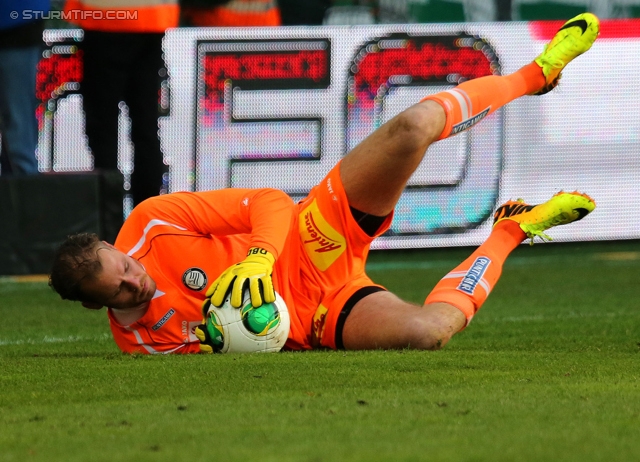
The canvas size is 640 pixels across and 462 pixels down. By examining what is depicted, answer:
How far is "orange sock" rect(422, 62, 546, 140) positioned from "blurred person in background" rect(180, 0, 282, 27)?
417 cm

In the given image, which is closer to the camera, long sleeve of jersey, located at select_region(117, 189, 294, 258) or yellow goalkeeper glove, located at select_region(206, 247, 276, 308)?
yellow goalkeeper glove, located at select_region(206, 247, 276, 308)

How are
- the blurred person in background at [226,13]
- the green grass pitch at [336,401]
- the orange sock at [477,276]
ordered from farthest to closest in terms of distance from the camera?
the blurred person in background at [226,13] → the orange sock at [477,276] → the green grass pitch at [336,401]

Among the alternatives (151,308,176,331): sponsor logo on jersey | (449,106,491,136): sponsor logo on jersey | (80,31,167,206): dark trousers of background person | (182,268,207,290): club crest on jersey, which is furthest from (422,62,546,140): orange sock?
(80,31,167,206): dark trousers of background person

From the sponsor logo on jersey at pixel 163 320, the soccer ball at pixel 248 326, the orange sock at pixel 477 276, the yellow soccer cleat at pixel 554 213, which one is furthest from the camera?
the yellow soccer cleat at pixel 554 213

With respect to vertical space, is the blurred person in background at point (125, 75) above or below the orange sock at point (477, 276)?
above

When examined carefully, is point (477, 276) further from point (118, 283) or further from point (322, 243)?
point (118, 283)

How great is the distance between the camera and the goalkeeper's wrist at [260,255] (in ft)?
12.6

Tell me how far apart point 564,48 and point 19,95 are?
3.54m

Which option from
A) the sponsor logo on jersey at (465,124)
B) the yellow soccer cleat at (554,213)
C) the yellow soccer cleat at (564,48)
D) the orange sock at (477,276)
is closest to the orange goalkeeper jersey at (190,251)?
the orange sock at (477,276)

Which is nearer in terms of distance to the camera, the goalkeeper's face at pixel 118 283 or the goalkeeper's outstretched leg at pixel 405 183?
the goalkeeper's face at pixel 118 283

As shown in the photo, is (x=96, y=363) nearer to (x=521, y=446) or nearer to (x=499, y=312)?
(x=521, y=446)

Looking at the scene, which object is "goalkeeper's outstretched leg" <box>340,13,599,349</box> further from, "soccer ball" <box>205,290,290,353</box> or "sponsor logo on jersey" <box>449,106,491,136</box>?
"soccer ball" <box>205,290,290,353</box>

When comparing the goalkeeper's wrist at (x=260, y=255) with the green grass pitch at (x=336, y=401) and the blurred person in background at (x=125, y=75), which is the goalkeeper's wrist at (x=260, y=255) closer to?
the green grass pitch at (x=336, y=401)

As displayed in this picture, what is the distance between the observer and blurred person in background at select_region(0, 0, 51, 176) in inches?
268
